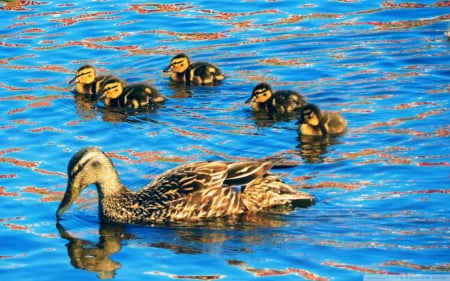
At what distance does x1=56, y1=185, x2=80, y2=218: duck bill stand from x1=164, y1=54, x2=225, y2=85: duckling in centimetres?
Result: 353

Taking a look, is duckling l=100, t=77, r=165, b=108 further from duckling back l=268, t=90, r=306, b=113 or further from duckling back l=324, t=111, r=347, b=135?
duckling back l=324, t=111, r=347, b=135

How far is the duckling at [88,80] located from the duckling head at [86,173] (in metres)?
3.37

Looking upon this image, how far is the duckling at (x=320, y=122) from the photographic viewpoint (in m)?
11.3

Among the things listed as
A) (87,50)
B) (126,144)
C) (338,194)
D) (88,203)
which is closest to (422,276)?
(338,194)

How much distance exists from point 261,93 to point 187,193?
275 cm

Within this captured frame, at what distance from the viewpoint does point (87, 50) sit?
1451 centimetres

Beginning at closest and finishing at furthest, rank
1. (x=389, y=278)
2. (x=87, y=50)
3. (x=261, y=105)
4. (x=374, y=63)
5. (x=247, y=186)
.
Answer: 1. (x=389, y=278)
2. (x=247, y=186)
3. (x=261, y=105)
4. (x=374, y=63)
5. (x=87, y=50)

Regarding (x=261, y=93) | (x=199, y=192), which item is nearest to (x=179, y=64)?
(x=261, y=93)

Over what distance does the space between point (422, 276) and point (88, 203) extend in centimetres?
304

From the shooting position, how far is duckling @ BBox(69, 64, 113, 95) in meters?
13.0

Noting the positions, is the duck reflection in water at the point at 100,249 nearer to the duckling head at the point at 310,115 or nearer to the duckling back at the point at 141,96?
the duckling head at the point at 310,115

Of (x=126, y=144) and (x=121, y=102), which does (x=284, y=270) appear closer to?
(x=126, y=144)

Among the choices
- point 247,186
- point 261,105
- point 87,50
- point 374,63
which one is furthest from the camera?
point 87,50

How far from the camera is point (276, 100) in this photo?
12.0 meters
